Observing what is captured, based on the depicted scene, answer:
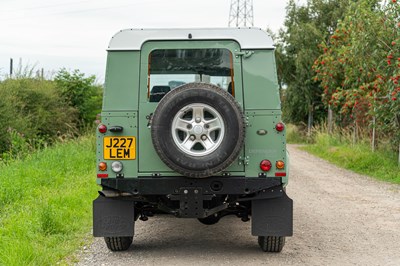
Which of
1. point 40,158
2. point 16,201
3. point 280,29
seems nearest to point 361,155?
point 40,158

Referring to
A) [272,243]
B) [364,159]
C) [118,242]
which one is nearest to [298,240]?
[272,243]

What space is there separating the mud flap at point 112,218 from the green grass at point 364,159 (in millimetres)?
9526

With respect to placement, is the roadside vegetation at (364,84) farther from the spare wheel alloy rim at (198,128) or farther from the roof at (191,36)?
the spare wheel alloy rim at (198,128)

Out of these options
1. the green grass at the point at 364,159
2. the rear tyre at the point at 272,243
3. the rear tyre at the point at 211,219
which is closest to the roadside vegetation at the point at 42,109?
the green grass at the point at 364,159

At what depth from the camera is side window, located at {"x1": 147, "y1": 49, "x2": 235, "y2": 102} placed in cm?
742

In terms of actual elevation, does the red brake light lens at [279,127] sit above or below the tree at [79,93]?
below

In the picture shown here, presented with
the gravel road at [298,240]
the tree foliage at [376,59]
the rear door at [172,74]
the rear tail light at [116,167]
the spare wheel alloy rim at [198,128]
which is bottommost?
the gravel road at [298,240]

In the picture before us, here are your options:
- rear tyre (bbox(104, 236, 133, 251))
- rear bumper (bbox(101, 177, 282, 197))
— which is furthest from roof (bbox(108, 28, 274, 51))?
rear tyre (bbox(104, 236, 133, 251))

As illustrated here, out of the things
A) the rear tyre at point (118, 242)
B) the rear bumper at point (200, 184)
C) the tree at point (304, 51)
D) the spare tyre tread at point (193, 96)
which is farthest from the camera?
the tree at point (304, 51)

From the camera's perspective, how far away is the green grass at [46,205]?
7.20 meters

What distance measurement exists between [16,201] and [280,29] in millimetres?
27308

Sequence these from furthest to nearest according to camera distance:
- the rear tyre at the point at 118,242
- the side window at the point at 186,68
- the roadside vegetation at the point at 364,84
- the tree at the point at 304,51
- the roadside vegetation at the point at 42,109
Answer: the tree at the point at 304,51
the roadside vegetation at the point at 42,109
the roadside vegetation at the point at 364,84
the rear tyre at the point at 118,242
the side window at the point at 186,68

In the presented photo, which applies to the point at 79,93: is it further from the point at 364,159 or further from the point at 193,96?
the point at 193,96

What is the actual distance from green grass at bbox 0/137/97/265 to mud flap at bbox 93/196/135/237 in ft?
1.68
